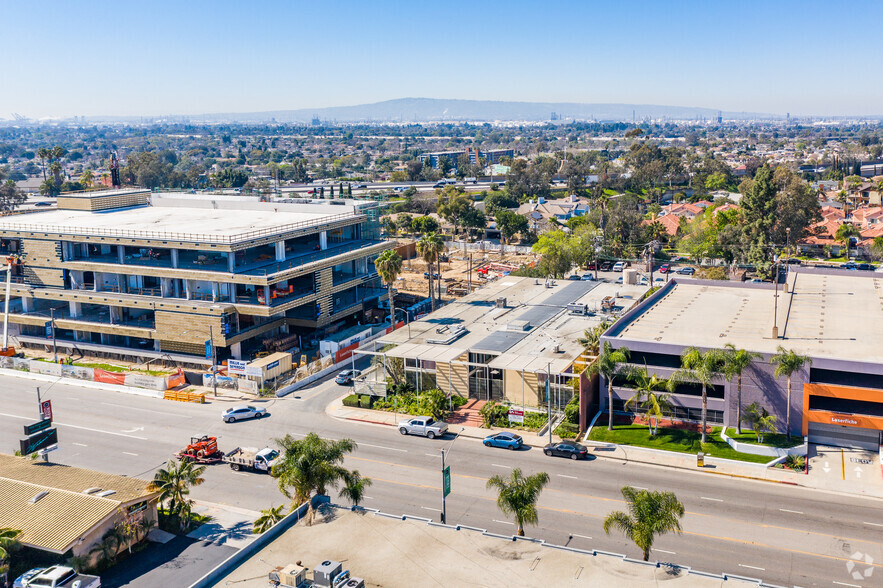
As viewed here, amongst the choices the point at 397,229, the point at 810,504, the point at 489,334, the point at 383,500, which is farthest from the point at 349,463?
the point at 397,229

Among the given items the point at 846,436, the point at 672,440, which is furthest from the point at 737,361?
the point at 846,436

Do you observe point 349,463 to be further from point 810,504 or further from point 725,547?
point 810,504

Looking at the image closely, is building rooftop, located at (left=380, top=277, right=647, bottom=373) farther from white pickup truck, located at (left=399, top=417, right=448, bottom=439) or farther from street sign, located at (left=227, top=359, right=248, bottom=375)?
street sign, located at (left=227, top=359, right=248, bottom=375)

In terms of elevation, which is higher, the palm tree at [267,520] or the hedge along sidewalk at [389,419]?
the palm tree at [267,520]

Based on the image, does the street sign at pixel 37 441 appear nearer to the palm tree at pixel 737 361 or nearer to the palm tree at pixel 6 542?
the palm tree at pixel 6 542

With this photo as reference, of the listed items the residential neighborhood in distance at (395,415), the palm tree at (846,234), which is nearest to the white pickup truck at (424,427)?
the residential neighborhood in distance at (395,415)

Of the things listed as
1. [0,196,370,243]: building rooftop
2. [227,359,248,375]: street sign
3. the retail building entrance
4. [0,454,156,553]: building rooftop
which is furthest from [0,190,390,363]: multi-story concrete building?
the retail building entrance
